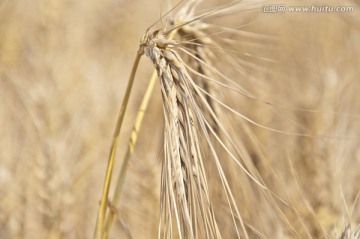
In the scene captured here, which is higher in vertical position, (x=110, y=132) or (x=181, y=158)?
(x=110, y=132)

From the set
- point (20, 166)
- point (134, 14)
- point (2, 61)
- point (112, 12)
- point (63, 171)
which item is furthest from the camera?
point (134, 14)

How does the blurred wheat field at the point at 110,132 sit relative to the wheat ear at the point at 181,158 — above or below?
above

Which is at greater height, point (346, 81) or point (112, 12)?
point (112, 12)

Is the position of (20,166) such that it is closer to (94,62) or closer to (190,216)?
(94,62)

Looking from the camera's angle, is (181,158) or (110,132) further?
(110,132)

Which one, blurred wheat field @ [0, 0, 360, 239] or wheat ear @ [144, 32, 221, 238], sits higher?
blurred wheat field @ [0, 0, 360, 239]

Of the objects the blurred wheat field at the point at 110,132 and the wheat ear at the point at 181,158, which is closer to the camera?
the wheat ear at the point at 181,158

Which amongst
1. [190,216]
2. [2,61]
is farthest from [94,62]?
[190,216]

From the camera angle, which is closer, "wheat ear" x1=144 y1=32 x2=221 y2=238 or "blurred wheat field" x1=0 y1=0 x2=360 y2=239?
"wheat ear" x1=144 y1=32 x2=221 y2=238
